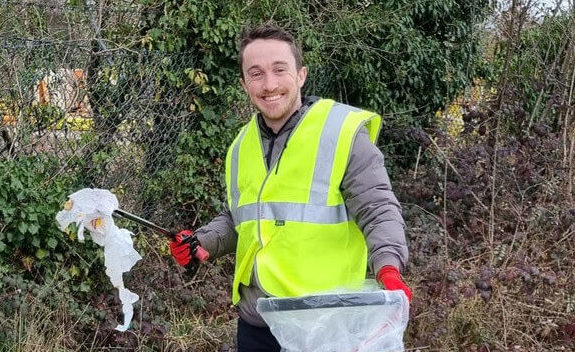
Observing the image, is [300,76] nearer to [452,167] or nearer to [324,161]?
[324,161]

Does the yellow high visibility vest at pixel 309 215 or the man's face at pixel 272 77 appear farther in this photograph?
the man's face at pixel 272 77

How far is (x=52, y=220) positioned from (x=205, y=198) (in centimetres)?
154

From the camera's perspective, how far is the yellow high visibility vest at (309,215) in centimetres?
255

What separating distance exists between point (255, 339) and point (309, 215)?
21.4 inches

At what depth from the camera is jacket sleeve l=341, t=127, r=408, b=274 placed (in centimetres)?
238

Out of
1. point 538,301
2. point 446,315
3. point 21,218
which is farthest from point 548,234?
point 21,218

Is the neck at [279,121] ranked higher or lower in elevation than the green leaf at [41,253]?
higher

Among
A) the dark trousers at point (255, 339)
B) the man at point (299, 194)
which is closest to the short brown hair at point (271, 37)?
the man at point (299, 194)

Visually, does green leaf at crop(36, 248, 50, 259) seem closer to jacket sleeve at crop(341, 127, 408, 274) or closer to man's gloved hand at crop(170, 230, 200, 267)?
man's gloved hand at crop(170, 230, 200, 267)

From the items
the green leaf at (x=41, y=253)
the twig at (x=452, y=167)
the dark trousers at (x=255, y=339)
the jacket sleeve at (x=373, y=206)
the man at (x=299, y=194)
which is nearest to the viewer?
the jacket sleeve at (x=373, y=206)

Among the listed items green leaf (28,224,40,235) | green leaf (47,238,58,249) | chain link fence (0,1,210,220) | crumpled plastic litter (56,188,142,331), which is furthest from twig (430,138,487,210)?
crumpled plastic litter (56,188,142,331)

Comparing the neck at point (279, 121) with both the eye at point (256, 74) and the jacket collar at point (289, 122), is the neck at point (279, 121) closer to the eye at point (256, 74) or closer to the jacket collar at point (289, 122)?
the jacket collar at point (289, 122)

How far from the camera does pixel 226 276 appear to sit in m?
5.85

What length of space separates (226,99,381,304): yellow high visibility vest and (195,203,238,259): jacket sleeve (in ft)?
1.02
